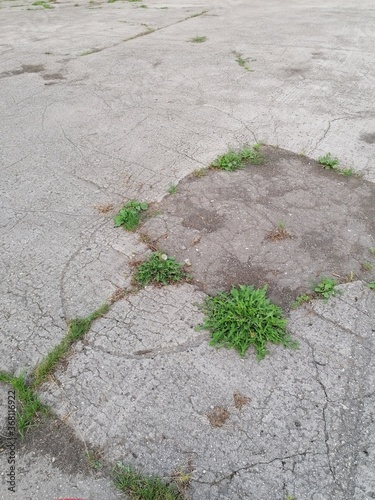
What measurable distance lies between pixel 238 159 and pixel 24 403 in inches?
121

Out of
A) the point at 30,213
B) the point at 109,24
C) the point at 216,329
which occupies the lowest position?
the point at 216,329

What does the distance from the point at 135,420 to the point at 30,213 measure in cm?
228

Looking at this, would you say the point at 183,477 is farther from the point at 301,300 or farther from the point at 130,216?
the point at 130,216

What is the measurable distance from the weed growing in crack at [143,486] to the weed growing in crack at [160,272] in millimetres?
1303

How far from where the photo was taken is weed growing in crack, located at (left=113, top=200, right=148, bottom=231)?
3.54m

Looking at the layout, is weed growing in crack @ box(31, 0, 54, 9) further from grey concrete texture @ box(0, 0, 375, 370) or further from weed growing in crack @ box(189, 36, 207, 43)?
weed growing in crack @ box(189, 36, 207, 43)

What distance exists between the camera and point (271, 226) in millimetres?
3518

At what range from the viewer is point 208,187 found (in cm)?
400

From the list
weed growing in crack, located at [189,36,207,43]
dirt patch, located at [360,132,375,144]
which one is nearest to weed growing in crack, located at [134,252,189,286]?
dirt patch, located at [360,132,375,144]

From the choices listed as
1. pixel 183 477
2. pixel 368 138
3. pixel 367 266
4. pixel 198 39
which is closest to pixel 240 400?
pixel 183 477

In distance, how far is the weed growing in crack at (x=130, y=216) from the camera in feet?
11.6

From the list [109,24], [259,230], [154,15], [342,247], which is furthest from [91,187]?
[154,15]

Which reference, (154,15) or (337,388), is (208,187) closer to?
(337,388)

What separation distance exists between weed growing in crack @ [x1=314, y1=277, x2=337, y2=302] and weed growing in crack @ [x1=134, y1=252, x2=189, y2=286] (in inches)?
36.8
